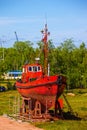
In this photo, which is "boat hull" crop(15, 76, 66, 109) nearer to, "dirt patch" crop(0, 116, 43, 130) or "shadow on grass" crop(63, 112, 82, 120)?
"shadow on grass" crop(63, 112, 82, 120)

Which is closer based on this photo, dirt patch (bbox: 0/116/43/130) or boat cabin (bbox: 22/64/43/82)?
dirt patch (bbox: 0/116/43/130)

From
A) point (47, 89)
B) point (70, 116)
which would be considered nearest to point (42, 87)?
point (47, 89)

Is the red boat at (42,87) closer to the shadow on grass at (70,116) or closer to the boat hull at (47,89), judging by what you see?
the boat hull at (47,89)

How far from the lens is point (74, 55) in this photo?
108 metres

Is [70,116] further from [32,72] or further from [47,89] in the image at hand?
[32,72]

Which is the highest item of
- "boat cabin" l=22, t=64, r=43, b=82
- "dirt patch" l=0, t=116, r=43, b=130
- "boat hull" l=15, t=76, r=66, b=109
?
"boat cabin" l=22, t=64, r=43, b=82

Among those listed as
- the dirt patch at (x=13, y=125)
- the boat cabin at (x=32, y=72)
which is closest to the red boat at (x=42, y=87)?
the boat cabin at (x=32, y=72)

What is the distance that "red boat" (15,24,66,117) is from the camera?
4738 centimetres

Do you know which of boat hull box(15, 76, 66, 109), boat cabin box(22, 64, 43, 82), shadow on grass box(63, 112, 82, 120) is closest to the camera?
boat hull box(15, 76, 66, 109)

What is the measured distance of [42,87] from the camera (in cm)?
4766

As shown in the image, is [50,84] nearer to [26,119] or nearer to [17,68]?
[26,119]

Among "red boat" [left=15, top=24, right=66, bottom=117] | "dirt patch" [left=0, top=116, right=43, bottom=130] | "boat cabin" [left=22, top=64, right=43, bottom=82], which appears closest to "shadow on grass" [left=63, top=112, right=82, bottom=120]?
"red boat" [left=15, top=24, right=66, bottom=117]

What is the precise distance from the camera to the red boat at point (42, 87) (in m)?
47.4

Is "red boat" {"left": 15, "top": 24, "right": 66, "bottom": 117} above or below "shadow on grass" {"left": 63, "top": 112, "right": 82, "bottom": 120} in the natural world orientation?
above
